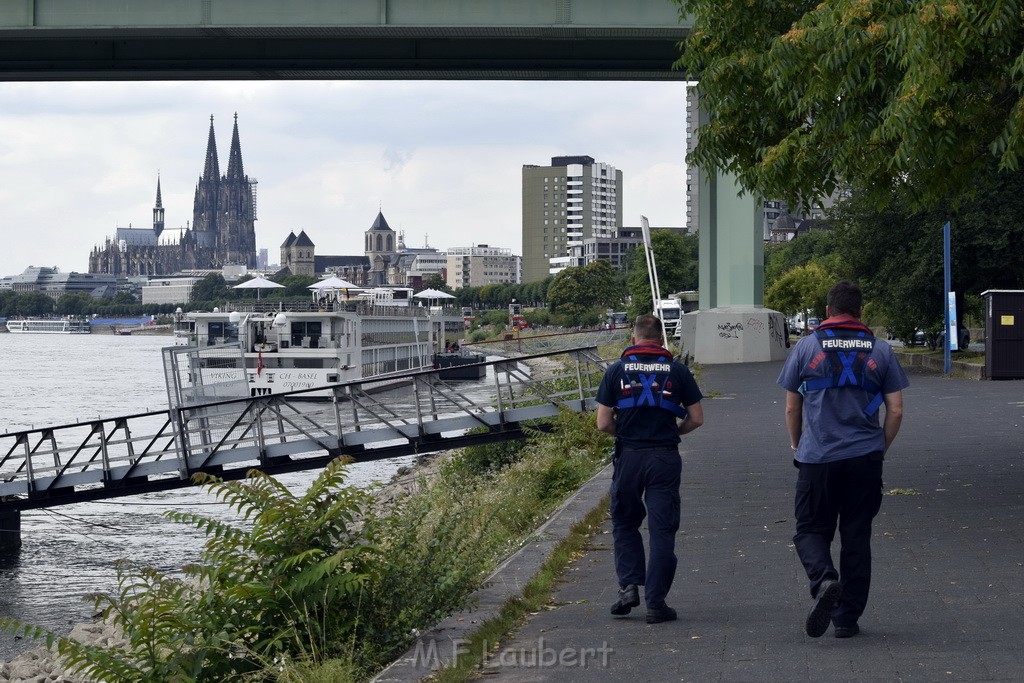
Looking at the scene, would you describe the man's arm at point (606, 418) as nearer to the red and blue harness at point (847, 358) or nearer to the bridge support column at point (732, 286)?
the red and blue harness at point (847, 358)

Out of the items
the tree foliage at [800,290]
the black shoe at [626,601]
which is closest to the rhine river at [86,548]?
the black shoe at [626,601]

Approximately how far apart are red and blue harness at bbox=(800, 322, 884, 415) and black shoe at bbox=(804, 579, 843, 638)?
2.89ft

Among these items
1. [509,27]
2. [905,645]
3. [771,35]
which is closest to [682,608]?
Result: [905,645]

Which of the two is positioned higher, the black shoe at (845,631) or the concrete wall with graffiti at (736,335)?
the concrete wall with graffiti at (736,335)

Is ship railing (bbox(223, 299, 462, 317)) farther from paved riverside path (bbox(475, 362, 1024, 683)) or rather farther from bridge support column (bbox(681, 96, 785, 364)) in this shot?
paved riverside path (bbox(475, 362, 1024, 683))

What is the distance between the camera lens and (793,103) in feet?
37.3

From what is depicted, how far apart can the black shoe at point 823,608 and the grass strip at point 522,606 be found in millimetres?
1491

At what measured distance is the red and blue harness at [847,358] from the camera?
19.9 ft

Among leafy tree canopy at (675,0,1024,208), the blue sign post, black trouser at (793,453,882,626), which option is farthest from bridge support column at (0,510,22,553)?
the blue sign post

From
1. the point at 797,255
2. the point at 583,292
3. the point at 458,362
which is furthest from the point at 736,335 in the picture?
the point at 583,292

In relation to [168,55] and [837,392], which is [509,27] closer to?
[168,55]

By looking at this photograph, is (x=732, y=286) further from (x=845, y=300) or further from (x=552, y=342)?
(x=552, y=342)

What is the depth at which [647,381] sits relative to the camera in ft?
21.6

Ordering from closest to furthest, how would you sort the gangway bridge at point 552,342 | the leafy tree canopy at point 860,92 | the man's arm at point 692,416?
the man's arm at point 692,416
the leafy tree canopy at point 860,92
the gangway bridge at point 552,342
